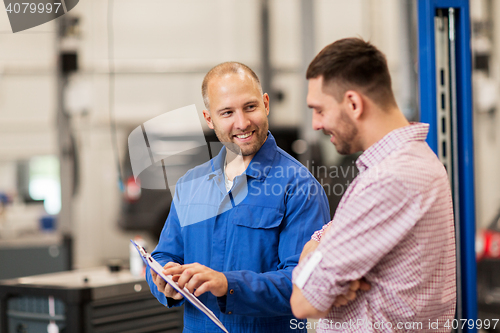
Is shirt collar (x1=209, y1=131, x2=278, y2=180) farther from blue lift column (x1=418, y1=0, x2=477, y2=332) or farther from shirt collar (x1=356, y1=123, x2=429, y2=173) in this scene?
blue lift column (x1=418, y1=0, x2=477, y2=332)

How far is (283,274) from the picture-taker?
1172 millimetres

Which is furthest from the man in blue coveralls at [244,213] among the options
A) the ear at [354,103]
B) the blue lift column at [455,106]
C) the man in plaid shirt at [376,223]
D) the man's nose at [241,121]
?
the blue lift column at [455,106]

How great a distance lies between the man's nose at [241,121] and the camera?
1275mm

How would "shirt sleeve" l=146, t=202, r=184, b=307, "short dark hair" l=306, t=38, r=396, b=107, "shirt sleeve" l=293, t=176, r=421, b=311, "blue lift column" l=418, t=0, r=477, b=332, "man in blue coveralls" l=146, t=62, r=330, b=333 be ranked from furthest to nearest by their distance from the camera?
"blue lift column" l=418, t=0, r=477, b=332 → "shirt sleeve" l=146, t=202, r=184, b=307 → "man in blue coveralls" l=146, t=62, r=330, b=333 → "short dark hair" l=306, t=38, r=396, b=107 → "shirt sleeve" l=293, t=176, r=421, b=311

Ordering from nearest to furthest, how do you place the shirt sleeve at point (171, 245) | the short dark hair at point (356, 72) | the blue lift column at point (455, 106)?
the short dark hair at point (356, 72), the shirt sleeve at point (171, 245), the blue lift column at point (455, 106)

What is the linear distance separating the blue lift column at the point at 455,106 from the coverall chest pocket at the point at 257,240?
2.10 ft

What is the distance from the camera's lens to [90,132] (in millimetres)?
3291

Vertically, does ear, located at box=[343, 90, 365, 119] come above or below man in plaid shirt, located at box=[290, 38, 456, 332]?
above

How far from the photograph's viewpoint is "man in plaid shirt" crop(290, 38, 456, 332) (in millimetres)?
865

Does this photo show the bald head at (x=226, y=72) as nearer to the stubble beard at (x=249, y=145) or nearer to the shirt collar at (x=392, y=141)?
the stubble beard at (x=249, y=145)

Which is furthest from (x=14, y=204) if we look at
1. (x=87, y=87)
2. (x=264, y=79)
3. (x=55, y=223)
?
(x=264, y=79)

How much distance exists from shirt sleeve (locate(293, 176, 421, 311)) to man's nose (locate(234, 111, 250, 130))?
490 mm

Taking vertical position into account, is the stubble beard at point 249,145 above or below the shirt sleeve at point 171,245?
above

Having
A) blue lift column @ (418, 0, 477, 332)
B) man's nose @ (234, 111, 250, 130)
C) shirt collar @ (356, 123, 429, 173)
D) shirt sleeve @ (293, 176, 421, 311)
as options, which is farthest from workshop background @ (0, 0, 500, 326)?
shirt sleeve @ (293, 176, 421, 311)
